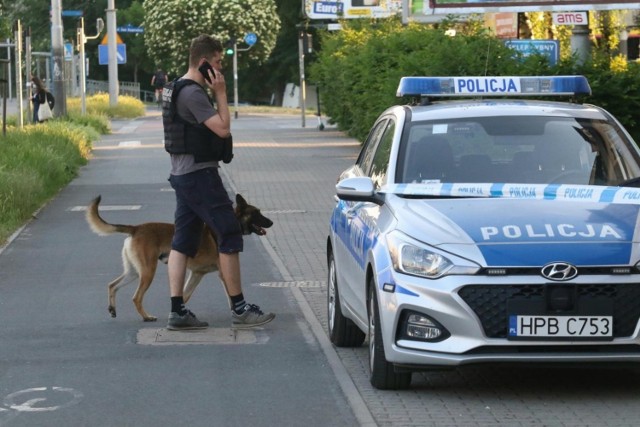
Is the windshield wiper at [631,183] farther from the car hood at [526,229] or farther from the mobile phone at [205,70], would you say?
the mobile phone at [205,70]

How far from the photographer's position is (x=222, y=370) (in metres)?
8.77

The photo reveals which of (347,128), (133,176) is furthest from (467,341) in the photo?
(347,128)

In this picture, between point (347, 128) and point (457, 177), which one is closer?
point (457, 177)

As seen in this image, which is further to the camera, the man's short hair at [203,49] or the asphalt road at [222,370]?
the man's short hair at [203,49]

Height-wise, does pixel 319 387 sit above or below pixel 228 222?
below

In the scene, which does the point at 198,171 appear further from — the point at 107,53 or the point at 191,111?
the point at 107,53

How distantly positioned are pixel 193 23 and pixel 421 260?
215ft

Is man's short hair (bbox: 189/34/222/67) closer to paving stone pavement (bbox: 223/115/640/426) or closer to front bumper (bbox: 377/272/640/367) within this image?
paving stone pavement (bbox: 223/115/640/426)

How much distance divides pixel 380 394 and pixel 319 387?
420mm

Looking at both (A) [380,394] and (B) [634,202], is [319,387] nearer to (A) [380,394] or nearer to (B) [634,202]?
(A) [380,394]

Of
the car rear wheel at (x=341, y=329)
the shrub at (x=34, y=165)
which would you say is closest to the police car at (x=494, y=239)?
the car rear wheel at (x=341, y=329)

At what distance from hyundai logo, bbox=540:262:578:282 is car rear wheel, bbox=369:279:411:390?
96cm

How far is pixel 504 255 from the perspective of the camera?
7.40 metres

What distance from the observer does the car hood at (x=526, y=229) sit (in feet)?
24.4
